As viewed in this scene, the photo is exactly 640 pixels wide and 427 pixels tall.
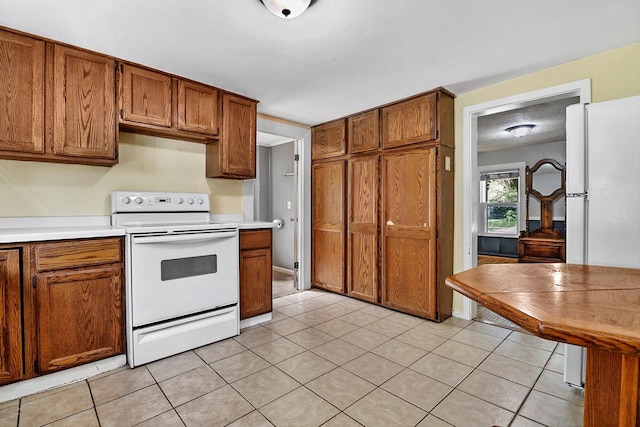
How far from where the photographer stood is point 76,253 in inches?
77.0

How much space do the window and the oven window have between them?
19.8 feet

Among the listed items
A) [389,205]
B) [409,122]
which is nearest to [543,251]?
[389,205]

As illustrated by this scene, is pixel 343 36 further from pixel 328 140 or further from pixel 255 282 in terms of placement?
pixel 255 282

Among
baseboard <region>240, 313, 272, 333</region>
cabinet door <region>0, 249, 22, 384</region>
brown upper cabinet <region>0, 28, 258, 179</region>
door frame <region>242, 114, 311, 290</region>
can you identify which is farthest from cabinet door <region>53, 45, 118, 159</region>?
door frame <region>242, 114, 311, 290</region>

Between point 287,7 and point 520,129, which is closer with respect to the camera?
point 287,7

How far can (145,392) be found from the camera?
1846 millimetres

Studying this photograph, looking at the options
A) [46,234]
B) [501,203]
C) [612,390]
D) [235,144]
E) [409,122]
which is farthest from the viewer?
[501,203]

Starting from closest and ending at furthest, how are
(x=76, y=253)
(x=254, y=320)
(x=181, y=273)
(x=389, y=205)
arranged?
1. (x=76, y=253)
2. (x=181, y=273)
3. (x=254, y=320)
4. (x=389, y=205)

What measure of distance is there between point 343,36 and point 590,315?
77.4 inches

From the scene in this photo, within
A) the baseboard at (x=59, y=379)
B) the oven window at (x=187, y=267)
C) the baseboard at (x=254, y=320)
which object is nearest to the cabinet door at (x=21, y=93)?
the oven window at (x=187, y=267)

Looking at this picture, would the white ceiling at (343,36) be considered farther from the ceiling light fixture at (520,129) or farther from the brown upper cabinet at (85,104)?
the ceiling light fixture at (520,129)

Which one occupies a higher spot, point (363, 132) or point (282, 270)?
point (363, 132)

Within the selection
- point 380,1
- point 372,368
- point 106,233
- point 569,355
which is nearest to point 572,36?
point 380,1

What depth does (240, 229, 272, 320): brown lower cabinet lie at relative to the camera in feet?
9.26
